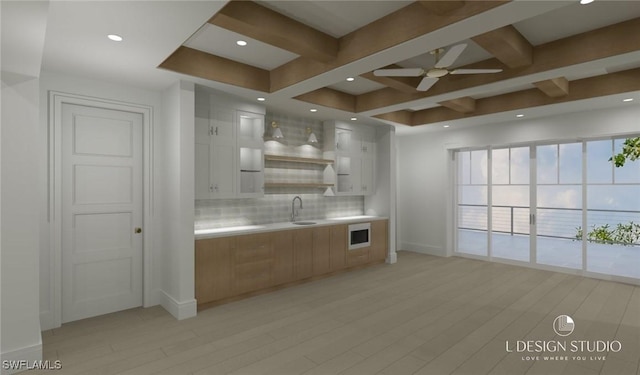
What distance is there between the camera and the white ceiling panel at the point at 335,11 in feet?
8.38

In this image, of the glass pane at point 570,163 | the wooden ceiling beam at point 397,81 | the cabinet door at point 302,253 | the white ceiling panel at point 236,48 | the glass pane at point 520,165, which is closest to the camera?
the white ceiling panel at point 236,48

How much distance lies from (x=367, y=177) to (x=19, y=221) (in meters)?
4.98

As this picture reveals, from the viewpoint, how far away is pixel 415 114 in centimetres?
627

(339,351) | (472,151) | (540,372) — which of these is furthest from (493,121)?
(339,351)

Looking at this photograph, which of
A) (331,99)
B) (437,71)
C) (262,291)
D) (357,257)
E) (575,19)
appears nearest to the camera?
(575,19)

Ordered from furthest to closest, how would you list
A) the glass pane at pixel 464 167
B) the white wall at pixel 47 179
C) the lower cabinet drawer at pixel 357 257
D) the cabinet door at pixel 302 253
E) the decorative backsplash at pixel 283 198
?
1. the glass pane at pixel 464 167
2. the lower cabinet drawer at pixel 357 257
3. the cabinet door at pixel 302 253
4. the decorative backsplash at pixel 283 198
5. the white wall at pixel 47 179

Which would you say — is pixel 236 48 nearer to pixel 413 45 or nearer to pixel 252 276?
pixel 413 45

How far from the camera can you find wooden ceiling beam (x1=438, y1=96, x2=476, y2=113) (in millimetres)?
5000

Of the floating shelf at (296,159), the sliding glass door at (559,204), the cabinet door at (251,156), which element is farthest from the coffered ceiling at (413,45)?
the sliding glass door at (559,204)

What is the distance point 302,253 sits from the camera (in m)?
4.88

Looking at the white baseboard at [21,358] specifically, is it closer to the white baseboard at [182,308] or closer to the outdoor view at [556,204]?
the white baseboard at [182,308]

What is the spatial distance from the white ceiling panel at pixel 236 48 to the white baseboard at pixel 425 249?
502cm

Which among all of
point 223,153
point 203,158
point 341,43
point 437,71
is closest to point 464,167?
point 437,71

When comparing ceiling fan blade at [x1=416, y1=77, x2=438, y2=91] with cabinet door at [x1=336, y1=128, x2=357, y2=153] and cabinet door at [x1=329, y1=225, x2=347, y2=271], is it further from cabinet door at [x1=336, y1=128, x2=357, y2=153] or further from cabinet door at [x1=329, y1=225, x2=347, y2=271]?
cabinet door at [x1=329, y1=225, x2=347, y2=271]
